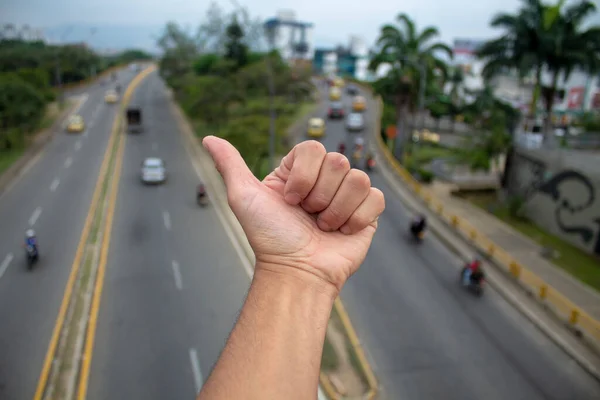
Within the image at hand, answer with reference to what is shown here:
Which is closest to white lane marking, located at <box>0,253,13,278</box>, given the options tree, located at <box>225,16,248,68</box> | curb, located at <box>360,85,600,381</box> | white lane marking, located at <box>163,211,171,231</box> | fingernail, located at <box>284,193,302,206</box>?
white lane marking, located at <box>163,211,171,231</box>

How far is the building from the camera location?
228ft

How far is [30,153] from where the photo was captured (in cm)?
2547

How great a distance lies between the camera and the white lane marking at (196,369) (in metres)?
7.89

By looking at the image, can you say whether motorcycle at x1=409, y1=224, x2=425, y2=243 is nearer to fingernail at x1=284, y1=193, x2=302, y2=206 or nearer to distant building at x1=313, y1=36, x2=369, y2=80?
fingernail at x1=284, y1=193, x2=302, y2=206

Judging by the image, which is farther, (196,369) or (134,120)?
(134,120)

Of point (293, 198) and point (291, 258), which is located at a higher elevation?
point (293, 198)

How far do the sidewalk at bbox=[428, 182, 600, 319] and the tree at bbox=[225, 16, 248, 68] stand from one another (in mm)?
25520

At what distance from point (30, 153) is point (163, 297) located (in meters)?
19.5

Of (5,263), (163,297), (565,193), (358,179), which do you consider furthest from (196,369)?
(565,193)

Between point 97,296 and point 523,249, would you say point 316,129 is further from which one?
point 97,296

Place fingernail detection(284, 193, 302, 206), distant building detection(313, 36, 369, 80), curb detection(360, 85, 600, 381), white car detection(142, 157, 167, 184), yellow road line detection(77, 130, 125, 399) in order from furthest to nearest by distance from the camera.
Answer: distant building detection(313, 36, 369, 80) → white car detection(142, 157, 167, 184) → curb detection(360, 85, 600, 381) → yellow road line detection(77, 130, 125, 399) → fingernail detection(284, 193, 302, 206)

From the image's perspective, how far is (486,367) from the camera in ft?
30.3

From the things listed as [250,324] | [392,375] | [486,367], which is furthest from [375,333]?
[250,324]

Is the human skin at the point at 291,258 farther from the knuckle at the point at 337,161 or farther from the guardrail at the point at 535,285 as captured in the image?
the guardrail at the point at 535,285
